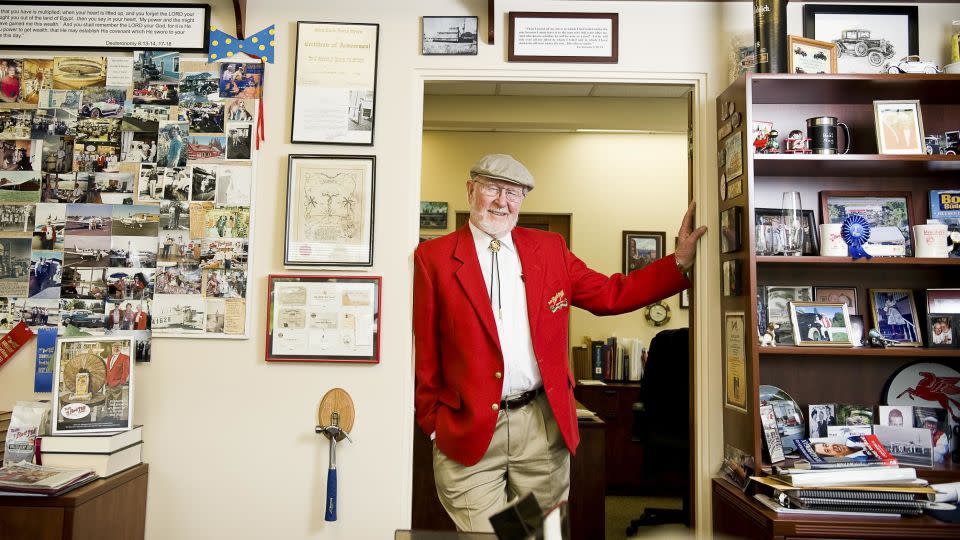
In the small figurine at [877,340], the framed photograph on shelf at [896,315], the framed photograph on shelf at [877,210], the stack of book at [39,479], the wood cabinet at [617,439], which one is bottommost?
the wood cabinet at [617,439]

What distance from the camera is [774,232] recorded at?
2252 millimetres

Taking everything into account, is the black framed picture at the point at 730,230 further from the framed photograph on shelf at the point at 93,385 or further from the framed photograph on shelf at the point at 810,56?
the framed photograph on shelf at the point at 93,385

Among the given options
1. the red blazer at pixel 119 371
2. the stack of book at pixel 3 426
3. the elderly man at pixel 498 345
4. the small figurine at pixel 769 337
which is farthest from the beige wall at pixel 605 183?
the stack of book at pixel 3 426

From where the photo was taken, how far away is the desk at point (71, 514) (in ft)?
6.34

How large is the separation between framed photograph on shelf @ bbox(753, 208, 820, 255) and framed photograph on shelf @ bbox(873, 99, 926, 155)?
1.13ft

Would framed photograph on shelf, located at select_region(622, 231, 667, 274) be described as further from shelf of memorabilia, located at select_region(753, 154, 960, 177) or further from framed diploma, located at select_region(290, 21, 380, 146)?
framed diploma, located at select_region(290, 21, 380, 146)

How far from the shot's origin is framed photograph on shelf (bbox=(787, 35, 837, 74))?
2.22 m

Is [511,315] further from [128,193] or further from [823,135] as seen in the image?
[128,193]

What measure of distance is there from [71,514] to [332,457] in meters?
0.82

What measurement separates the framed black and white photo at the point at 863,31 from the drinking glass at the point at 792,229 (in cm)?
65

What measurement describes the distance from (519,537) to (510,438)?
1309 mm

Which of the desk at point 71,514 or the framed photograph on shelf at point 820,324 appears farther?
the framed photograph on shelf at point 820,324

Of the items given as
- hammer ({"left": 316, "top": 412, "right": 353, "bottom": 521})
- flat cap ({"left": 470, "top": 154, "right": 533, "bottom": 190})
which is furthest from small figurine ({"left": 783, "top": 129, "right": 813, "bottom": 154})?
hammer ({"left": 316, "top": 412, "right": 353, "bottom": 521})

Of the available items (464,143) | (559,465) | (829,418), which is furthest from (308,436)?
(464,143)
